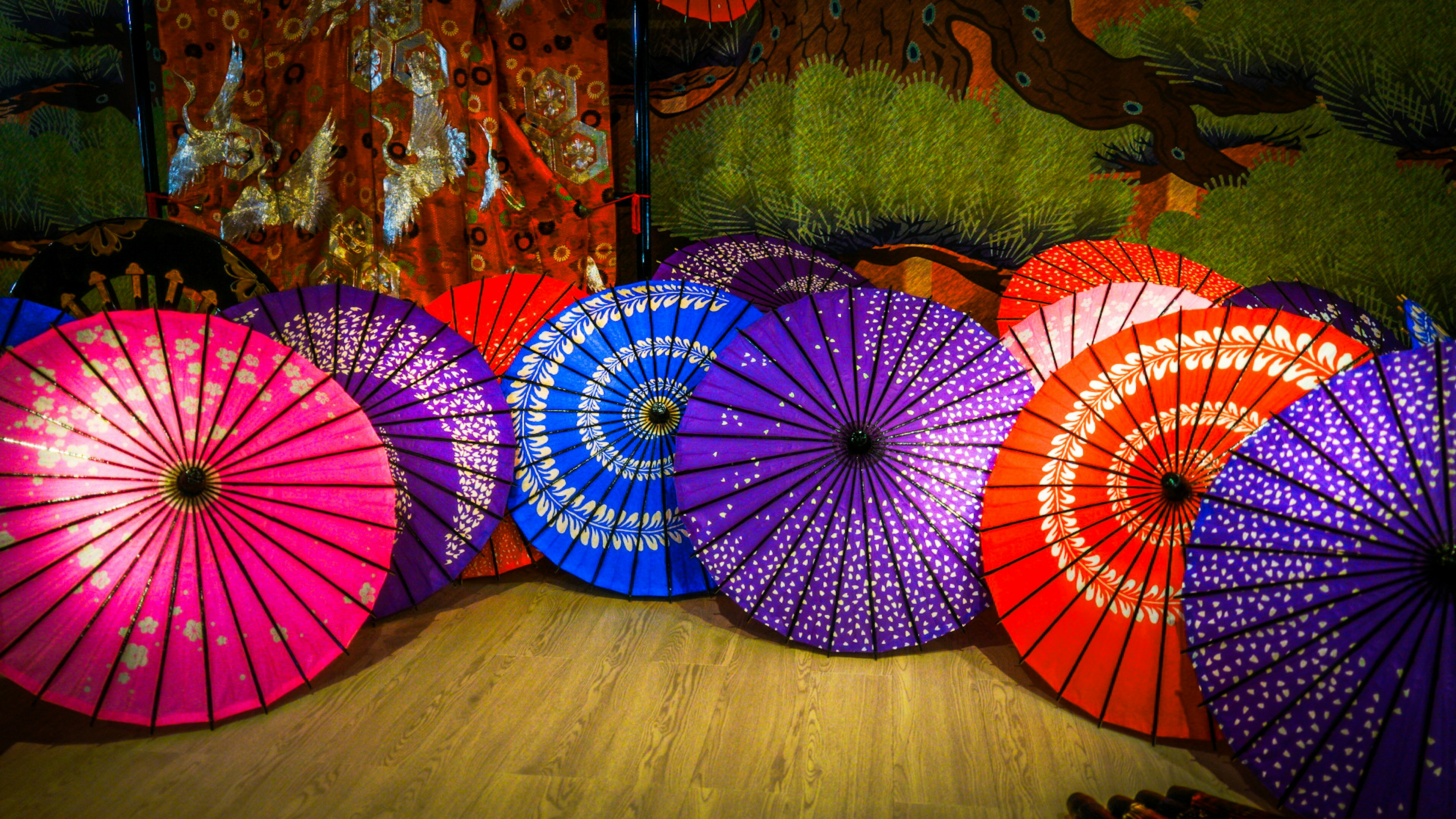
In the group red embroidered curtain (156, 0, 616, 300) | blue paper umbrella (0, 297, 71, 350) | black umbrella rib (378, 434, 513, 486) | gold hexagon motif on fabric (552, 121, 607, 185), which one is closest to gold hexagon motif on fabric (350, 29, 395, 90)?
red embroidered curtain (156, 0, 616, 300)

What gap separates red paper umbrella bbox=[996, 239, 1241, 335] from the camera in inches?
98.8

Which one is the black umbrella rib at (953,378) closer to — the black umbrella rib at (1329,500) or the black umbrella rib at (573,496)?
the black umbrella rib at (1329,500)

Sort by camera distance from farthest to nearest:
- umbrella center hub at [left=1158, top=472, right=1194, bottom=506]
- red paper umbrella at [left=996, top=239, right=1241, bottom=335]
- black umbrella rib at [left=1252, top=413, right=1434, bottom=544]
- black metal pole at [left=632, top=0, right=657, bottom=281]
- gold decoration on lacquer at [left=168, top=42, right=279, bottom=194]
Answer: gold decoration on lacquer at [left=168, top=42, right=279, bottom=194]
black metal pole at [left=632, top=0, right=657, bottom=281]
red paper umbrella at [left=996, top=239, right=1241, bottom=335]
umbrella center hub at [left=1158, top=472, right=1194, bottom=506]
black umbrella rib at [left=1252, top=413, right=1434, bottom=544]

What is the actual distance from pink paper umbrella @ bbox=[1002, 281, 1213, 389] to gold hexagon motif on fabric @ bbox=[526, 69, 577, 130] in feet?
5.85

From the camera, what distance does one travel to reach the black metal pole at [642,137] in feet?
9.45

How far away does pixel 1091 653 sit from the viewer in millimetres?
1689

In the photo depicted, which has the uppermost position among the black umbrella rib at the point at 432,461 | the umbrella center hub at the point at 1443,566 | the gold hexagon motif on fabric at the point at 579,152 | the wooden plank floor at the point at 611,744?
the gold hexagon motif on fabric at the point at 579,152

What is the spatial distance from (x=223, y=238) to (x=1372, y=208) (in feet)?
13.2

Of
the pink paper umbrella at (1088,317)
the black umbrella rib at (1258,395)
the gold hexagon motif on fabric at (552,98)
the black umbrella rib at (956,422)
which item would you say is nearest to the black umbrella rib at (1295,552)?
the black umbrella rib at (1258,395)

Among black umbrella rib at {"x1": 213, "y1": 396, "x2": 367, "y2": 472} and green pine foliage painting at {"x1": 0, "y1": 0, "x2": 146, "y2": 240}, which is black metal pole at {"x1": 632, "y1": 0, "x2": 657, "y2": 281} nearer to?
black umbrella rib at {"x1": 213, "y1": 396, "x2": 367, "y2": 472}

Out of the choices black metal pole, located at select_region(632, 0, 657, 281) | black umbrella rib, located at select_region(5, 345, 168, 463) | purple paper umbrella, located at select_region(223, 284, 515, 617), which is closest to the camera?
black umbrella rib, located at select_region(5, 345, 168, 463)

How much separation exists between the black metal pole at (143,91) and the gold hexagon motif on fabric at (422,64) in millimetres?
773

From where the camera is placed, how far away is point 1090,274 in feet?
8.37

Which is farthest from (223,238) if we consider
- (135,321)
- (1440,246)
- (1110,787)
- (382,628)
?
(1440,246)
